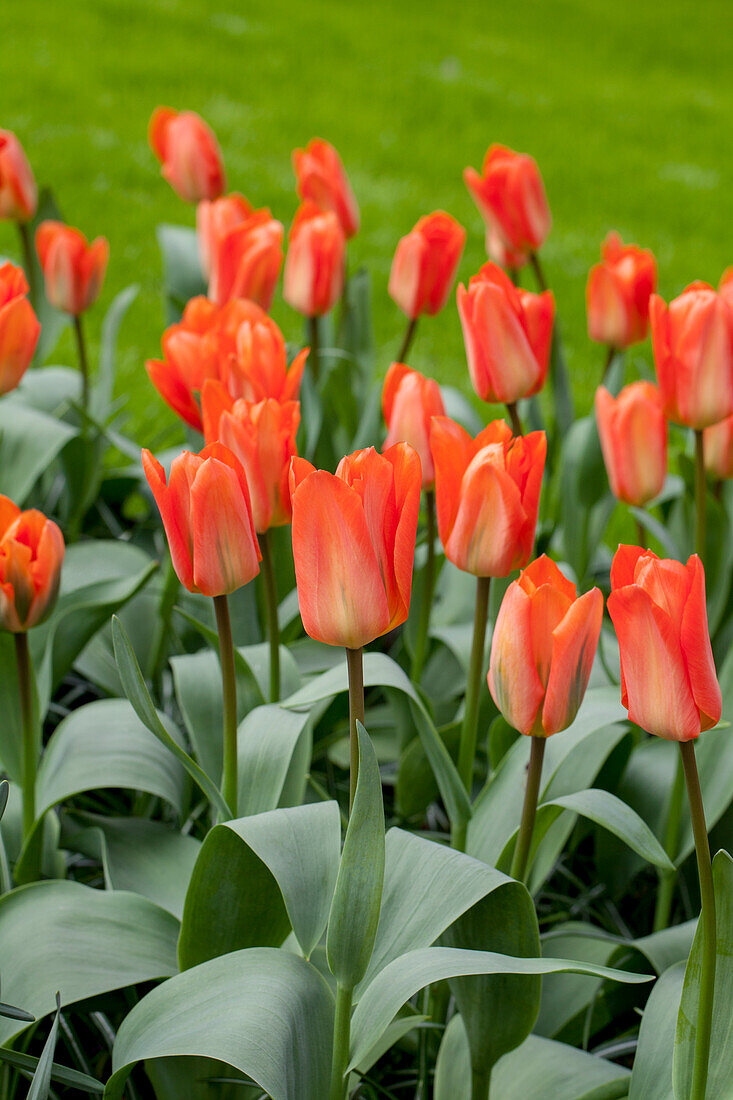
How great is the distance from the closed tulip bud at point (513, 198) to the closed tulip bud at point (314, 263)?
208mm

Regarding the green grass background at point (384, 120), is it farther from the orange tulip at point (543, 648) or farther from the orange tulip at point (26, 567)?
the orange tulip at point (543, 648)

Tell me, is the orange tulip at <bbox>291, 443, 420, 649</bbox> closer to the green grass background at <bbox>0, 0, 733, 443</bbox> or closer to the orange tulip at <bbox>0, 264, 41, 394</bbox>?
the orange tulip at <bbox>0, 264, 41, 394</bbox>

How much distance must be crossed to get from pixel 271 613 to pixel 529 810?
0.34 m

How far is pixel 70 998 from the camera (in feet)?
2.75

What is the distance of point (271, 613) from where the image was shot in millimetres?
1067

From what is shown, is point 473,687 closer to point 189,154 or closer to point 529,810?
point 529,810

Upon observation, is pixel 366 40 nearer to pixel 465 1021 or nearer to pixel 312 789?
pixel 312 789

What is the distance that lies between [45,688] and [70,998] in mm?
402

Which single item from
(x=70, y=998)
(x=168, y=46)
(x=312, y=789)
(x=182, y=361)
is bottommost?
(x=312, y=789)

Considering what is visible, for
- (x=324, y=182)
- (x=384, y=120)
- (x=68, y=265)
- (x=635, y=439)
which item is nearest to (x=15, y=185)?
(x=68, y=265)

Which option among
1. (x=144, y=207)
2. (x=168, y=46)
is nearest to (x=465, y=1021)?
(x=144, y=207)

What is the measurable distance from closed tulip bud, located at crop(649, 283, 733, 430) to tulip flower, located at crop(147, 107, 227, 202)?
3.33 feet

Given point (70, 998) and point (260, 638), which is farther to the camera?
point (260, 638)

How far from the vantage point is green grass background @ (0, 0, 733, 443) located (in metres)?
3.71
